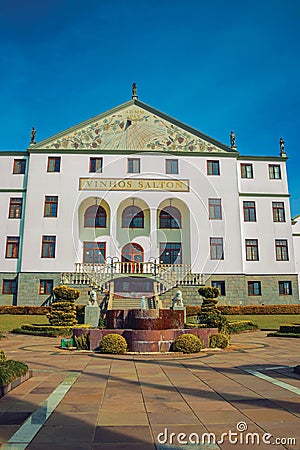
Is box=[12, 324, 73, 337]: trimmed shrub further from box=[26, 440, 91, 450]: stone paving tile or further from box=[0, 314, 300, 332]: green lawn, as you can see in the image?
box=[26, 440, 91, 450]: stone paving tile

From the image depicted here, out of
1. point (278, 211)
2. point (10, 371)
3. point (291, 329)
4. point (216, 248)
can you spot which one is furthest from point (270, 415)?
point (278, 211)

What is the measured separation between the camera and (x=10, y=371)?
7395mm

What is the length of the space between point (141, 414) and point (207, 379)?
3.05m

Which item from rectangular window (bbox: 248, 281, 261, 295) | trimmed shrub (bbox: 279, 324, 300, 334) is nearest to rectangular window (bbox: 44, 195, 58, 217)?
rectangular window (bbox: 248, 281, 261, 295)

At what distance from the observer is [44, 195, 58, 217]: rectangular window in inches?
1252

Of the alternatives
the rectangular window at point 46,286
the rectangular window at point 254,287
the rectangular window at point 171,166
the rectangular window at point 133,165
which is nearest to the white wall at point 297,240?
the rectangular window at point 254,287

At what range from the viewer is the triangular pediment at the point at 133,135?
33250 millimetres

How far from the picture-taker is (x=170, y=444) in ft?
14.5

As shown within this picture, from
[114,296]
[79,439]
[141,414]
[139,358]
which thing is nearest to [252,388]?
[141,414]

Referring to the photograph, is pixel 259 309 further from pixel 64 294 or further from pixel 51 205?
pixel 51 205

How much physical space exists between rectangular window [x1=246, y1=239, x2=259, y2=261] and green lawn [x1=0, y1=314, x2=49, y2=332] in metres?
16.8

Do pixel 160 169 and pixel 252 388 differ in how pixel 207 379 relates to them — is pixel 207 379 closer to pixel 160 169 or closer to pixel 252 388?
pixel 252 388

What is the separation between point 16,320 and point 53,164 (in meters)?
13.6

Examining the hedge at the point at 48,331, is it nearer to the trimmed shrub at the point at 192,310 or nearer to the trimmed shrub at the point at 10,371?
the trimmed shrub at the point at 192,310
